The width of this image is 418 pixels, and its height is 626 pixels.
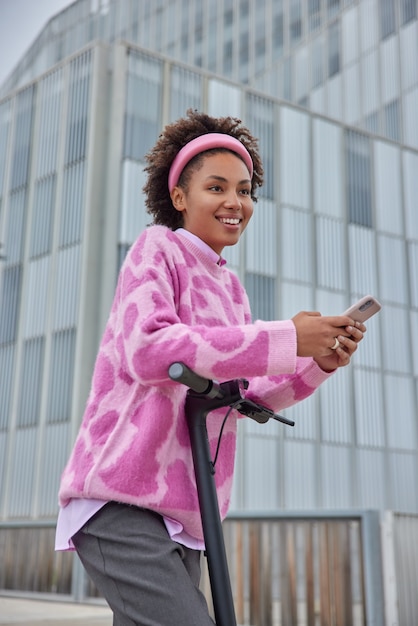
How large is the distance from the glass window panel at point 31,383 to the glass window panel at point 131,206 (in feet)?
7.43

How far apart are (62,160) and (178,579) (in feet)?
41.2

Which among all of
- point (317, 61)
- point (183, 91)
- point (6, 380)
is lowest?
point (6, 380)

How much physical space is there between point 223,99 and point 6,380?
6.25 meters

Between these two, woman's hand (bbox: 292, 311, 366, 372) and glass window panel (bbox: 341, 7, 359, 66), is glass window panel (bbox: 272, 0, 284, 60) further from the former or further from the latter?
woman's hand (bbox: 292, 311, 366, 372)

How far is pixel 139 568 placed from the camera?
1.27 meters

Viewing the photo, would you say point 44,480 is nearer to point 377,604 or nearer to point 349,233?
point 349,233

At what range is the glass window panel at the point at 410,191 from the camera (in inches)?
638

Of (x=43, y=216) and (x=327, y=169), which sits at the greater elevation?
(x=327, y=169)

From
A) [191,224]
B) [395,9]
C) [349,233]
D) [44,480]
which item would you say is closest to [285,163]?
[349,233]

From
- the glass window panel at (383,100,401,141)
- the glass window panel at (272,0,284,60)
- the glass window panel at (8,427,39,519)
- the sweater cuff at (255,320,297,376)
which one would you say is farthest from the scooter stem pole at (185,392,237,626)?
the glass window panel at (272,0,284,60)

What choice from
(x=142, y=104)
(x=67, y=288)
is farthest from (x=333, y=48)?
(x=67, y=288)

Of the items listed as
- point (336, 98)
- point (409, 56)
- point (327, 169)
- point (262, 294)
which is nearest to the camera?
point (262, 294)

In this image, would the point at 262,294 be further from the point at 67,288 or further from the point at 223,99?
Result: the point at 223,99

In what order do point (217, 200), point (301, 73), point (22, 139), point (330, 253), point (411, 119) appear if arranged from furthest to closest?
point (301, 73) < point (411, 119) < point (330, 253) < point (22, 139) < point (217, 200)
